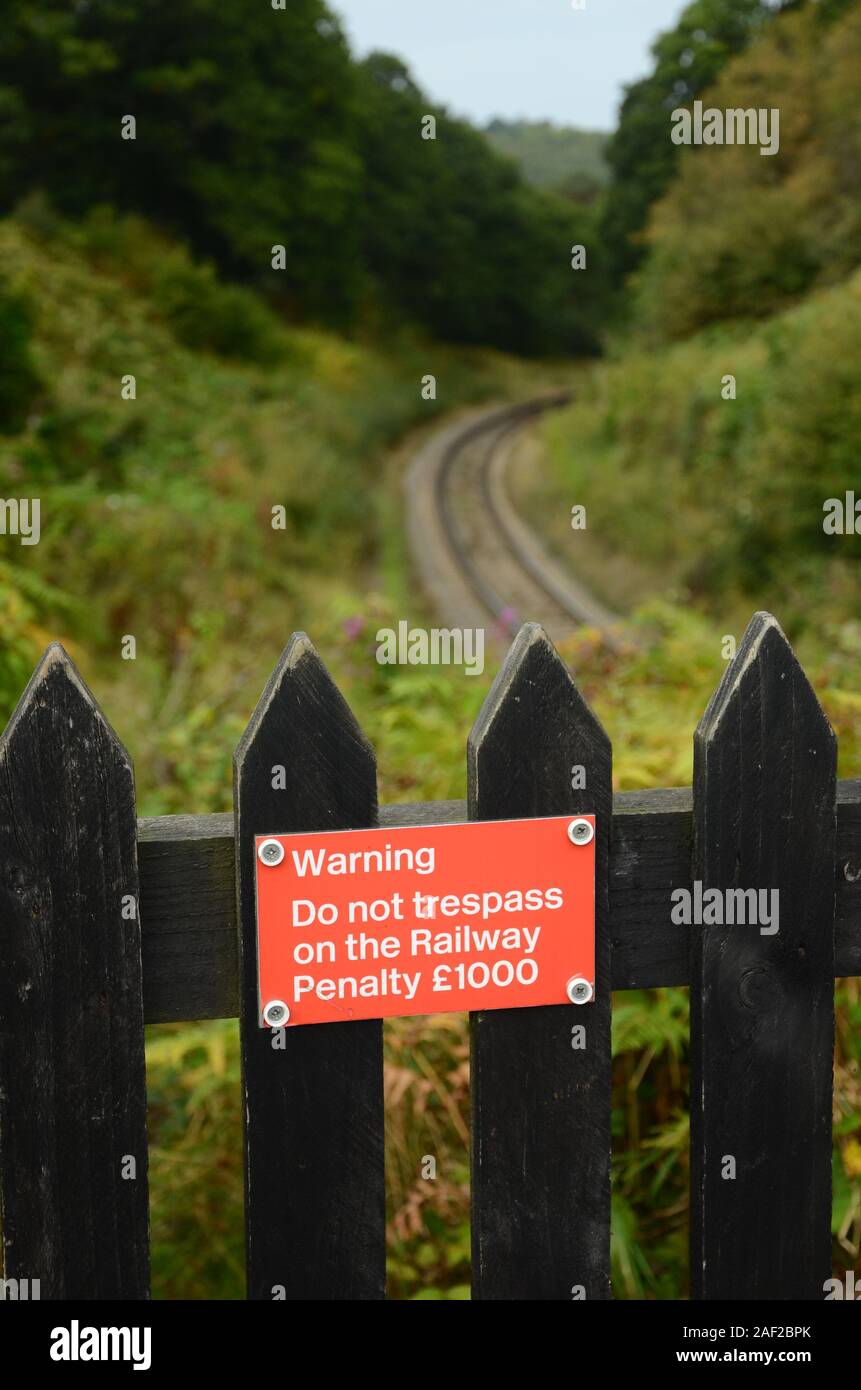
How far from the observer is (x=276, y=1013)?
150 cm

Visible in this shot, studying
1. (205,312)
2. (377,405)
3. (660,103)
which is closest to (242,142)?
(377,405)

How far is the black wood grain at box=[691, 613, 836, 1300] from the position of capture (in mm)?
1575

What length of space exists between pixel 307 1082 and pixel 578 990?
36cm

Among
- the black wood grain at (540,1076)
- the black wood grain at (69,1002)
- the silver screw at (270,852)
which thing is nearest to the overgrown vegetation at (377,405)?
the black wood grain at (540,1076)

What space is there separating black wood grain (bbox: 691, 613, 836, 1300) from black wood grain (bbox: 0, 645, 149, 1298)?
730mm

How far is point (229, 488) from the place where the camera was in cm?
1675

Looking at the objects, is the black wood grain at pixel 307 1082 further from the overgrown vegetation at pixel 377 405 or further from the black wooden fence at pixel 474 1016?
the overgrown vegetation at pixel 377 405

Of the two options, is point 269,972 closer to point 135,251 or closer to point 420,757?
point 420,757

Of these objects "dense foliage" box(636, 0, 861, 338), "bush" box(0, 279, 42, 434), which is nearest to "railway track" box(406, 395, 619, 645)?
"dense foliage" box(636, 0, 861, 338)

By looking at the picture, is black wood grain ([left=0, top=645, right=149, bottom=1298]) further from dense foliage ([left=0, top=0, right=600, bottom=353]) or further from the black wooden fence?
dense foliage ([left=0, top=0, right=600, bottom=353])

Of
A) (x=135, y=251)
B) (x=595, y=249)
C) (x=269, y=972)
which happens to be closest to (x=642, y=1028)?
(x=269, y=972)

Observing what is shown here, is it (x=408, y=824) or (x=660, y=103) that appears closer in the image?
(x=408, y=824)

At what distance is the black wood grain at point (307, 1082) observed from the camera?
1488 millimetres

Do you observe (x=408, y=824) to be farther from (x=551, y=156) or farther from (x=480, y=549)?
(x=551, y=156)
